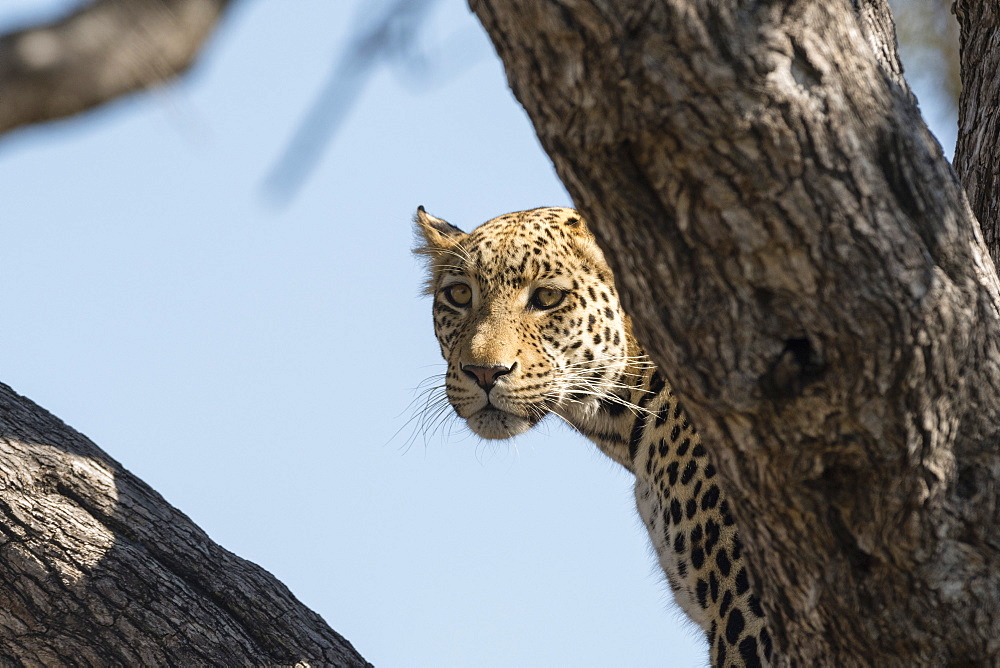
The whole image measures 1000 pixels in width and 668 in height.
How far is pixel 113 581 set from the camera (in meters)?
4.76

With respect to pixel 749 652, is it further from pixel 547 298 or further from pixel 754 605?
pixel 547 298

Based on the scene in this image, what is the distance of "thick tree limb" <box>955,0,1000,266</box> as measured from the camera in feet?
18.1

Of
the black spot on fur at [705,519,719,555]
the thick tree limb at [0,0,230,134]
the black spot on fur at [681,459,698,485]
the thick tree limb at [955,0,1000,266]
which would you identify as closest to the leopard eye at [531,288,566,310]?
the black spot on fur at [681,459,698,485]

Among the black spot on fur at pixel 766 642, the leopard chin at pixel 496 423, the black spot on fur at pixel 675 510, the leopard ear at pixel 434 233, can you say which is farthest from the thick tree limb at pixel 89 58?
the leopard ear at pixel 434 233

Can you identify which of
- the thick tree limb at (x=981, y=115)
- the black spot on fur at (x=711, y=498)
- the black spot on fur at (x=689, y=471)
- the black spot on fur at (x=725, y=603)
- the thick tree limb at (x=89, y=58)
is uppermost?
the thick tree limb at (x=981, y=115)

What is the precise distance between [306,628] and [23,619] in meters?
1.10

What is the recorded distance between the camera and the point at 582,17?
8.65 ft

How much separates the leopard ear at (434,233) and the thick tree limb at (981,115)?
2.95 m

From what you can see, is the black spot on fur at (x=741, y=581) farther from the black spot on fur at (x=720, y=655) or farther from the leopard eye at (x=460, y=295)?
the leopard eye at (x=460, y=295)

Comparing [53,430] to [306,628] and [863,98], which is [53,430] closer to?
[306,628]

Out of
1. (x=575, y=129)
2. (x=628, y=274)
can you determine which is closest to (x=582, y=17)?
(x=575, y=129)

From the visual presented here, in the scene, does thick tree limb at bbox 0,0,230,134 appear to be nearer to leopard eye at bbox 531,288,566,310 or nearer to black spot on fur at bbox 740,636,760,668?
black spot on fur at bbox 740,636,760,668

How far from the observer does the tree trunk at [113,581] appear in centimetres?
467

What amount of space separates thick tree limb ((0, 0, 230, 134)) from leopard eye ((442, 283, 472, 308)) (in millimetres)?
5444
